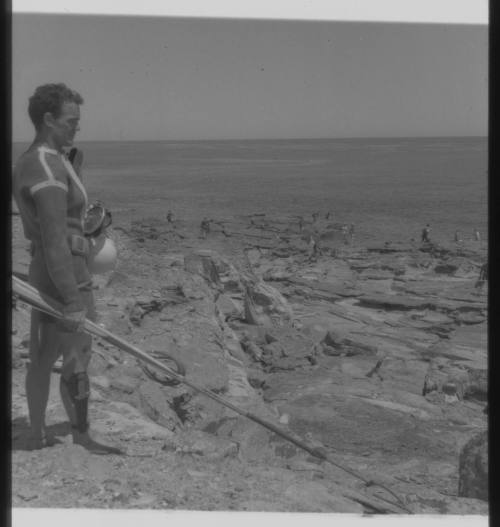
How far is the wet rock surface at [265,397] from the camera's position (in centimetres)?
394

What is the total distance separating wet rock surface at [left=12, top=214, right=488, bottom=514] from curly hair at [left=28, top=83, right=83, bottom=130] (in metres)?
1.86

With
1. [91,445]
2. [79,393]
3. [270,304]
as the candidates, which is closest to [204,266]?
[270,304]

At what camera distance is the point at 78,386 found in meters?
3.90

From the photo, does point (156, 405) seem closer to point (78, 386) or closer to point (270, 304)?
point (78, 386)

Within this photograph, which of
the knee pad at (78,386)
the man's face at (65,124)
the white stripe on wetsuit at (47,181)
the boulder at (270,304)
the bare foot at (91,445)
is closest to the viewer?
the white stripe on wetsuit at (47,181)

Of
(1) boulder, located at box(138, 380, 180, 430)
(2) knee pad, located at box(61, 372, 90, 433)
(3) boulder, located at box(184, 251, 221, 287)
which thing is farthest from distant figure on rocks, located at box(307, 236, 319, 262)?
(2) knee pad, located at box(61, 372, 90, 433)

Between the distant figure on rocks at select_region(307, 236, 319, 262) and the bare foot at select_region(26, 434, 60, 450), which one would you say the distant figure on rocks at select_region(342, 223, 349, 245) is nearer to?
the distant figure on rocks at select_region(307, 236, 319, 262)

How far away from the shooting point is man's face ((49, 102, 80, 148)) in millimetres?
3584

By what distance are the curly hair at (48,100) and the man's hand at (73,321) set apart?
99 cm

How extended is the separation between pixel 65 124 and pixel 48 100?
14cm

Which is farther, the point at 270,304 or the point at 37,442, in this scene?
the point at 270,304

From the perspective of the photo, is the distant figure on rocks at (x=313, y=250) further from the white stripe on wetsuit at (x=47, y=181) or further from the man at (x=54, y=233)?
the white stripe on wetsuit at (x=47, y=181)

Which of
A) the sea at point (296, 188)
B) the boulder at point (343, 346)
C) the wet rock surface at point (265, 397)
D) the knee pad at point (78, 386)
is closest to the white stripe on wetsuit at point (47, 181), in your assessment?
the knee pad at point (78, 386)
